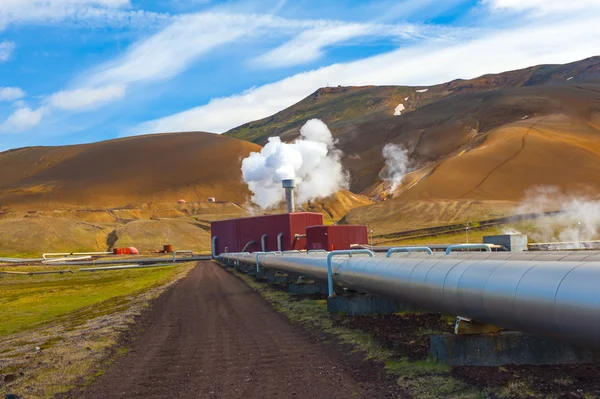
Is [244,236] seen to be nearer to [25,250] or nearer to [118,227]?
[25,250]

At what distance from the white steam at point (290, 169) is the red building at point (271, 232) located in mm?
18013

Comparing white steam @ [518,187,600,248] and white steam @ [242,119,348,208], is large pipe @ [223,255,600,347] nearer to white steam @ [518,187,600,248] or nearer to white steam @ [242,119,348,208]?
white steam @ [518,187,600,248]

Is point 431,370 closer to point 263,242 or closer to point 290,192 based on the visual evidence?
point 263,242

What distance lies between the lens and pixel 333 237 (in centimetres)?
6081

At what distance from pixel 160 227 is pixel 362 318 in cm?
12428

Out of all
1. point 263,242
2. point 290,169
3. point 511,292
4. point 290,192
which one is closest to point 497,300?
point 511,292

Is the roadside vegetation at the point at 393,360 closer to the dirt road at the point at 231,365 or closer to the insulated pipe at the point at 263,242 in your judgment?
the dirt road at the point at 231,365

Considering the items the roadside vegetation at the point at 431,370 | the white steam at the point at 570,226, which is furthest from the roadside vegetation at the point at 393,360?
the white steam at the point at 570,226

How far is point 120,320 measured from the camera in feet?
69.1

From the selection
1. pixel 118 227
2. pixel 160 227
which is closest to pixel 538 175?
pixel 160 227

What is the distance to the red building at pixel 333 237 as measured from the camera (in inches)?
2386

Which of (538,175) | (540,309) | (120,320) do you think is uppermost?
(538,175)

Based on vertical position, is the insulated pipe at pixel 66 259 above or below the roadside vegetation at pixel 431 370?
below

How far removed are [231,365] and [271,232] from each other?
205ft
